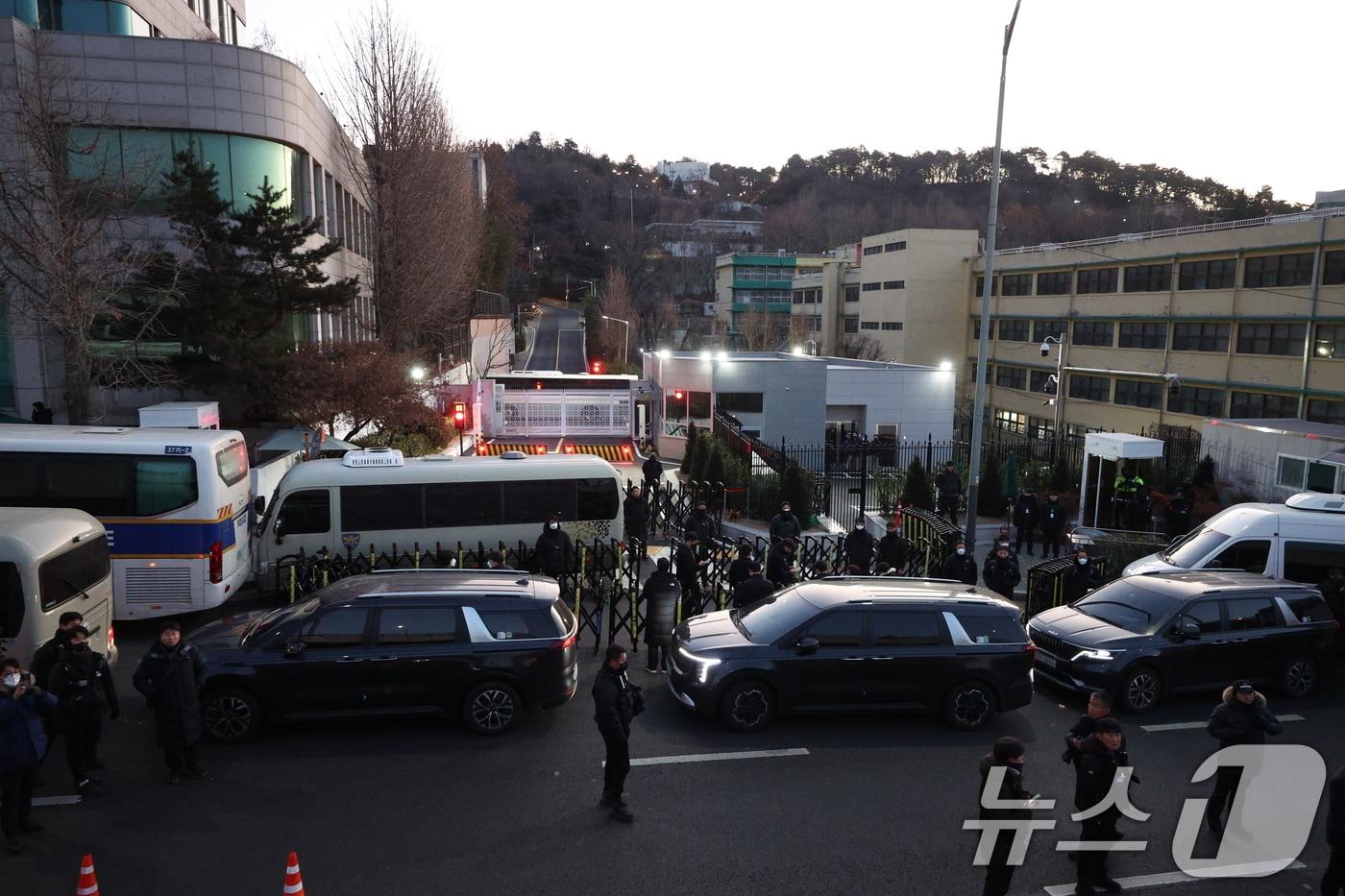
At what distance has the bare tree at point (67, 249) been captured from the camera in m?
19.0

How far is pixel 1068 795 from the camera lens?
339 inches

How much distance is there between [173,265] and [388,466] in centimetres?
1032

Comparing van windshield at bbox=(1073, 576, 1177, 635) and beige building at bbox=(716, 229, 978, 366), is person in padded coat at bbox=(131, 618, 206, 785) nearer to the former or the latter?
van windshield at bbox=(1073, 576, 1177, 635)

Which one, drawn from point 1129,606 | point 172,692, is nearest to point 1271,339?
point 1129,606

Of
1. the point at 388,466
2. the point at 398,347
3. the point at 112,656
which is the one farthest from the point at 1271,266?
the point at 112,656

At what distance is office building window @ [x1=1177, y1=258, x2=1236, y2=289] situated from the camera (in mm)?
41656

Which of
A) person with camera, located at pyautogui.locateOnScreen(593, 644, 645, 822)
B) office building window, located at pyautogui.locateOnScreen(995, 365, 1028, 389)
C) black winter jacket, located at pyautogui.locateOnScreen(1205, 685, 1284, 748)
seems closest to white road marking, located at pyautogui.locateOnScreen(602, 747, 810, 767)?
person with camera, located at pyautogui.locateOnScreen(593, 644, 645, 822)

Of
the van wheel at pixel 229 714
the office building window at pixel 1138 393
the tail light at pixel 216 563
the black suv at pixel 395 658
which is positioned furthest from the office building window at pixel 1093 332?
the van wheel at pixel 229 714

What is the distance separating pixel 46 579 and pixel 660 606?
7135 millimetres

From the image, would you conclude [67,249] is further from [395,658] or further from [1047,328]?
[1047,328]

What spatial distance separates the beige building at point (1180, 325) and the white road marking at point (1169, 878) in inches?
1405

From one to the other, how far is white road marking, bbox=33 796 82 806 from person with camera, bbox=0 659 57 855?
0.52 metres

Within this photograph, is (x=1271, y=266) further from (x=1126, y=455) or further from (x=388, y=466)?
(x=388, y=466)

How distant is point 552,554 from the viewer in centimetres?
1470
